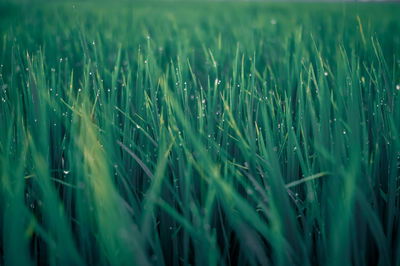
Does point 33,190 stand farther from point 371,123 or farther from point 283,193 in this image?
point 371,123

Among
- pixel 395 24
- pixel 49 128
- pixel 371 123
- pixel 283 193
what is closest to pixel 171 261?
pixel 283 193

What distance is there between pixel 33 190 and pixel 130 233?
27 centimetres

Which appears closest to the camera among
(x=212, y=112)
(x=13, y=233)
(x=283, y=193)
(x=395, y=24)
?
(x=13, y=233)

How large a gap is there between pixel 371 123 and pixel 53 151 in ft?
2.21

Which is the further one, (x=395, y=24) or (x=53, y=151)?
(x=395, y=24)

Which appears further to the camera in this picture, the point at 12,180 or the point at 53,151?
the point at 53,151

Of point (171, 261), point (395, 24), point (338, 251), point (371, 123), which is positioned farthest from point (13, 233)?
point (395, 24)

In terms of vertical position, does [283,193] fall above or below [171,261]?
above

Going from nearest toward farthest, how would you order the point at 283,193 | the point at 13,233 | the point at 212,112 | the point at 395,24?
the point at 13,233 → the point at 283,193 → the point at 212,112 → the point at 395,24

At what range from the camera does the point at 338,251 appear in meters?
0.41

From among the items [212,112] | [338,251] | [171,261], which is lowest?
[171,261]

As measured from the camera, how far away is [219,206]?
57 centimetres

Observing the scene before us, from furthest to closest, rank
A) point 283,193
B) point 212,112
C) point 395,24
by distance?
1. point 395,24
2. point 212,112
3. point 283,193

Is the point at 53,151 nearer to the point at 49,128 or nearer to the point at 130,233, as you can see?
the point at 49,128
